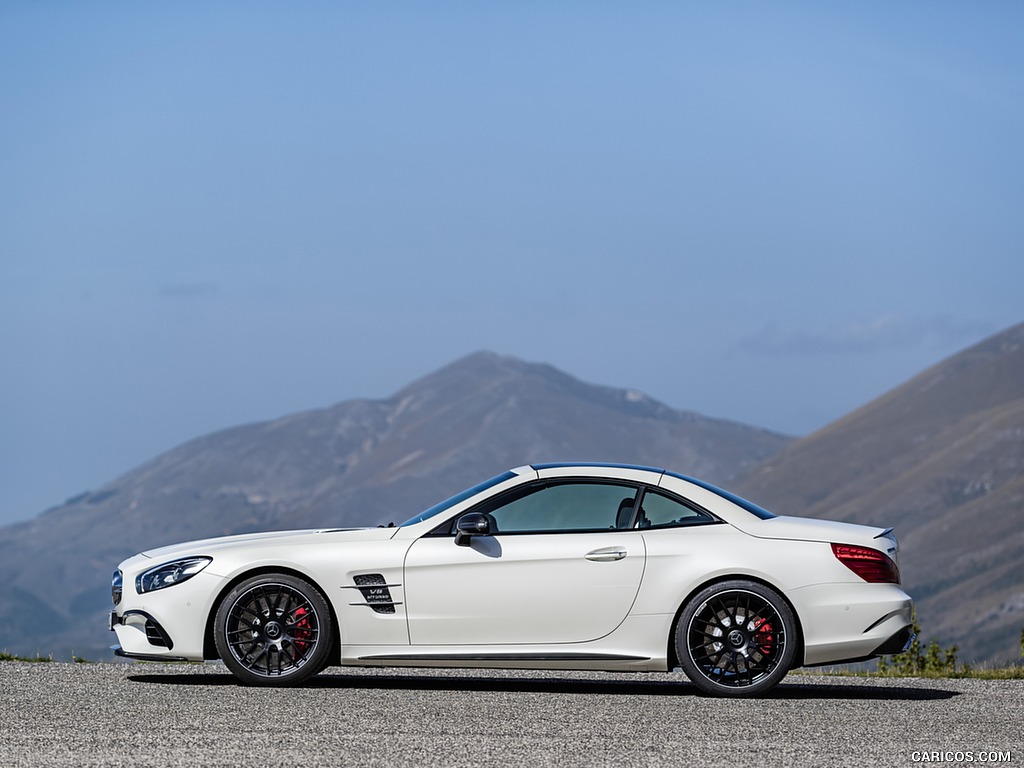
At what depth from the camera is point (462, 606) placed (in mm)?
9500

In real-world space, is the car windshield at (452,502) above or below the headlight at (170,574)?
above

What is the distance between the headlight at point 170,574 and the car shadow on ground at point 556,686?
66 cm

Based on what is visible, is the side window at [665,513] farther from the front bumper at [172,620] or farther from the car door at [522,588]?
the front bumper at [172,620]

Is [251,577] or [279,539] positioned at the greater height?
[279,539]

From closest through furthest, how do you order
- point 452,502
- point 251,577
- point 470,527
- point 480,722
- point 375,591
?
point 480,722, point 470,527, point 375,591, point 251,577, point 452,502

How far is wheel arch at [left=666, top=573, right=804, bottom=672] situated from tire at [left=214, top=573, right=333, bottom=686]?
7.09ft

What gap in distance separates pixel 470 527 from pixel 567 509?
2.45ft

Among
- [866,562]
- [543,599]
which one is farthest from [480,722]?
[866,562]

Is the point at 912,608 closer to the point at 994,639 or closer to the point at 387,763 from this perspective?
the point at 387,763

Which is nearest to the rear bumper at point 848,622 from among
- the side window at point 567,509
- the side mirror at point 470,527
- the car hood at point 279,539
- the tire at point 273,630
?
the side window at point 567,509

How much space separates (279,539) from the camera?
987 centimetres

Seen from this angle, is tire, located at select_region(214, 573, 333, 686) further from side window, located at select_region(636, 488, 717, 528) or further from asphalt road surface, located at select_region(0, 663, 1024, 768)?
side window, located at select_region(636, 488, 717, 528)

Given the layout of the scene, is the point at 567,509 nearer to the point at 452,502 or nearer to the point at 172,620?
the point at 452,502

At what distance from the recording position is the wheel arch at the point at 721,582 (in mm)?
9469
